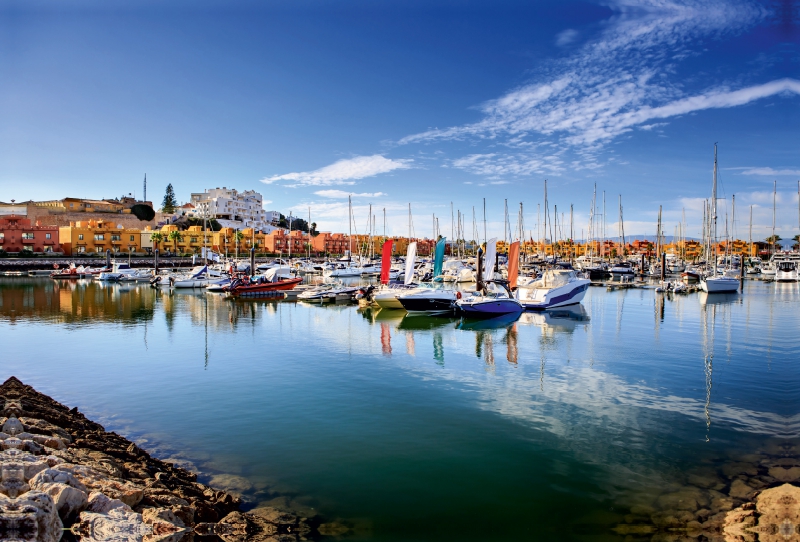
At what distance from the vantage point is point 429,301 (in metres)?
32.0

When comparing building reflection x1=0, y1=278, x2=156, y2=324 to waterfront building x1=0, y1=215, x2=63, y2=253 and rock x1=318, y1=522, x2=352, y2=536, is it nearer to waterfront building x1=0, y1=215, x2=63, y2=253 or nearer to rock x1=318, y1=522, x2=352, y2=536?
rock x1=318, y1=522, x2=352, y2=536

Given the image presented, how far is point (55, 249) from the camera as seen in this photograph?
90312mm

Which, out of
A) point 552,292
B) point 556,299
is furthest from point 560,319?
point 556,299

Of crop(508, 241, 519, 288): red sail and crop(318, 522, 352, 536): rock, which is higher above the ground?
crop(508, 241, 519, 288): red sail

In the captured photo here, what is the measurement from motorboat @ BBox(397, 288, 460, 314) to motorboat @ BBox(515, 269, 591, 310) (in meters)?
5.52

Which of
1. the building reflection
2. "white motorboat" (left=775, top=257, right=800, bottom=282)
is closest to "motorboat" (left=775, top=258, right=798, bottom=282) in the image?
"white motorboat" (left=775, top=257, right=800, bottom=282)

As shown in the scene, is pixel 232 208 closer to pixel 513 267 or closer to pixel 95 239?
pixel 95 239

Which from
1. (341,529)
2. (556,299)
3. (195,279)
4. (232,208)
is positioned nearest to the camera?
(341,529)

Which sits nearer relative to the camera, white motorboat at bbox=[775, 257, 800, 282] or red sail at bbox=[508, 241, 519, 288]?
red sail at bbox=[508, 241, 519, 288]

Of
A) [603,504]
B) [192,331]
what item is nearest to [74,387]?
[192,331]

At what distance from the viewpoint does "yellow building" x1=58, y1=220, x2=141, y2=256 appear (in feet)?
299

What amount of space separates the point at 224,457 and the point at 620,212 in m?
70.7

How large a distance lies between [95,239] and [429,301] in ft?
291

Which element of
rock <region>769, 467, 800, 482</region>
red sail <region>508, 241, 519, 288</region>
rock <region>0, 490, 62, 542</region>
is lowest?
rock <region>769, 467, 800, 482</region>
